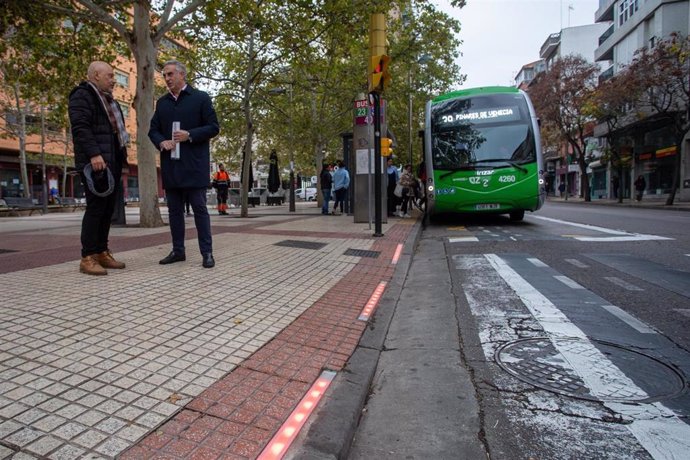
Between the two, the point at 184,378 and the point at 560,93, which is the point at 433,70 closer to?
the point at 560,93

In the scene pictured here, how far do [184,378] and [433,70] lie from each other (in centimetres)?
2750

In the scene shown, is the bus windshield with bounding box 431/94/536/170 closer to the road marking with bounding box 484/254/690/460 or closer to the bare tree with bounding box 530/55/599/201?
the road marking with bounding box 484/254/690/460

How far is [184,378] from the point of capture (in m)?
2.48

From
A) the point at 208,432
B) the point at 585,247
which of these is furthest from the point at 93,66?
the point at 585,247

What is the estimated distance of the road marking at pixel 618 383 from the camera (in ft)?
6.65

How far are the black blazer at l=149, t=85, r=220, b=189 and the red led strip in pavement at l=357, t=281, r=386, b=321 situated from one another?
7.50ft

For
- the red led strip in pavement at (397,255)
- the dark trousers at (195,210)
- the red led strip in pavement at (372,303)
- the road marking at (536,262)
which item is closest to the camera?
the red led strip in pavement at (372,303)

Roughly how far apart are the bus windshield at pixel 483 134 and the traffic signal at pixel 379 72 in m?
4.01

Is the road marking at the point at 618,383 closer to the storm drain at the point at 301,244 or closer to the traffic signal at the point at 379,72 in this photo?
the storm drain at the point at 301,244

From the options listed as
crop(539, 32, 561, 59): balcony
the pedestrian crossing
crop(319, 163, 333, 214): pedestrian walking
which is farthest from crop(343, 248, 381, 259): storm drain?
crop(539, 32, 561, 59): balcony

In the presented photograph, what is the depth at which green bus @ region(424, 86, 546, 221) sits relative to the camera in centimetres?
1137

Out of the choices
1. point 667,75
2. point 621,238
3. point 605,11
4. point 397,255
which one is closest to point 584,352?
point 397,255

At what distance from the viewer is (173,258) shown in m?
5.48

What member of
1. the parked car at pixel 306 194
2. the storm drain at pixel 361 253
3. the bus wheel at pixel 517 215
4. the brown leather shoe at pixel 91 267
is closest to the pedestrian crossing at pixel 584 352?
the storm drain at pixel 361 253
